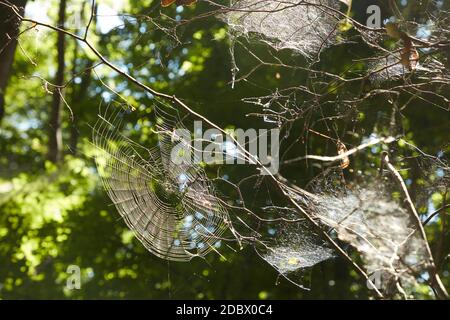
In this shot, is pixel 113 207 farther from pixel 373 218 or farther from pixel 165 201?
pixel 373 218

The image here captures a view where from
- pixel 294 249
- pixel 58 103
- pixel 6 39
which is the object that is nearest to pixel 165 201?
pixel 294 249

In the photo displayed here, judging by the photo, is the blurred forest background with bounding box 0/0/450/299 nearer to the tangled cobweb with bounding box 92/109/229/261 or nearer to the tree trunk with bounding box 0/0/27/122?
the tree trunk with bounding box 0/0/27/122

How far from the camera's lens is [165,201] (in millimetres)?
3363

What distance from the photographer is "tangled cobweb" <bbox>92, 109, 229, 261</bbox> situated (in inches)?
113

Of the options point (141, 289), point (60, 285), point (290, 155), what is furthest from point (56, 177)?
point (290, 155)

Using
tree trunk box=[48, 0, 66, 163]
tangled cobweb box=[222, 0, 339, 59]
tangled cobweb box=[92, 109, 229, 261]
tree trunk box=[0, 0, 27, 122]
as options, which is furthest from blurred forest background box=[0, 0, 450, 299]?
tangled cobweb box=[222, 0, 339, 59]

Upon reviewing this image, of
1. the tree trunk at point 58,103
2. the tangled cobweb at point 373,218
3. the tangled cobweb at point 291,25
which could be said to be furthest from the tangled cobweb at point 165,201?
the tree trunk at point 58,103

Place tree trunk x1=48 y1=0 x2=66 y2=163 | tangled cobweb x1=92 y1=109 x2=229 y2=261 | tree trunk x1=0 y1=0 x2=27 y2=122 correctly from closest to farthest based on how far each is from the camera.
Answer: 1. tangled cobweb x1=92 y1=109 x2=229 y2=261
2. tree trunk x1=0 y1=0 x2=27 y2=122
3. tree trunk x1=48 y1=0 x2=66 y2=163

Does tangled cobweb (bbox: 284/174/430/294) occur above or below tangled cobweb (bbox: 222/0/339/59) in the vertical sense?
below

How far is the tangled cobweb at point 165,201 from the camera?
2.88 meters

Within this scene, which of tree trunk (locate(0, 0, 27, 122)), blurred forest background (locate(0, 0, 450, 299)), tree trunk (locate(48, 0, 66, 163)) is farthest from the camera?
blurred forest background (locate(0, 0, 450, 299))

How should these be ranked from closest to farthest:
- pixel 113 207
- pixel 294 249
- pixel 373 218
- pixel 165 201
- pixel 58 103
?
pixel 373 218 < pixel 294 249 < pixel 165 201 < pixel 58 103 < pixel 113 207

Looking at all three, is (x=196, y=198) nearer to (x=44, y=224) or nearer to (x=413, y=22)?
(x=413, y=22)
